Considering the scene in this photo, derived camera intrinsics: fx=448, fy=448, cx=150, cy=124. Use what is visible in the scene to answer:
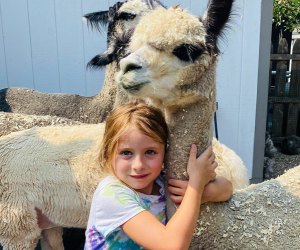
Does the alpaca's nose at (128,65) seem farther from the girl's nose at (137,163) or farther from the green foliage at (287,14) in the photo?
the green foliage at (287,14)

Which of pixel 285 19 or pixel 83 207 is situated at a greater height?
pixel 285 19

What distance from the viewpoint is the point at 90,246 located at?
143 centimetres

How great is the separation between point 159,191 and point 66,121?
4.99 feet

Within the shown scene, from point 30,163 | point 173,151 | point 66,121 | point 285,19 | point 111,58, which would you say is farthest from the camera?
point 285,19

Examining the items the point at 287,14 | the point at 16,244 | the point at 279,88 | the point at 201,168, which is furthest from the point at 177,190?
the point at 287,14

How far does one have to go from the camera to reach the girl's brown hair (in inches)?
55.9

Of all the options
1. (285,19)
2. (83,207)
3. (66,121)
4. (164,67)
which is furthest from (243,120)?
(285,19)

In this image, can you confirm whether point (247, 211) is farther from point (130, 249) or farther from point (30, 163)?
point (30, 163)

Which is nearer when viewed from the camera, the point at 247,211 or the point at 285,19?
the point at 247,211

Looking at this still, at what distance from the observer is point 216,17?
1.50 metres

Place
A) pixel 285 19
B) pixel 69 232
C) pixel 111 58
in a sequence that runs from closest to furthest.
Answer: pixel 111 58
pixel 69 232
pixel 285 19

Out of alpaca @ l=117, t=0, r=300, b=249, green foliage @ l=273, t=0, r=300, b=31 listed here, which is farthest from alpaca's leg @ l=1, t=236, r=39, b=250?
green foliage @ l=273, t=0, r=300, b=31

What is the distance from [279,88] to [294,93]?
0.22m

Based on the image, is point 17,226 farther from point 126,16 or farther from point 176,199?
point 126,16
